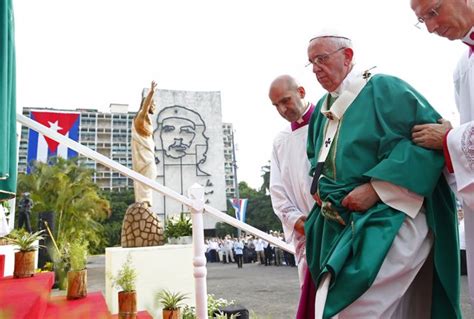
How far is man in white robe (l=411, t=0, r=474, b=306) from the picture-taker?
1414mm

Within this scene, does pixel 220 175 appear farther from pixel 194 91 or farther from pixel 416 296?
pixel 416 296

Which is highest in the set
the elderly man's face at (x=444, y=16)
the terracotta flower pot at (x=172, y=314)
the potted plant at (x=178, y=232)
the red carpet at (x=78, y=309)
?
the elderly man's face at (x=444, y=16)

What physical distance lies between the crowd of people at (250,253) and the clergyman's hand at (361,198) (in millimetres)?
16151

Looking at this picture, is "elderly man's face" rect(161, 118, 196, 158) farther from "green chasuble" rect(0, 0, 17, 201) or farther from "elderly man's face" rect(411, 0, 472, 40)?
"elderly man's face" rect(411, 0, 472, 40)

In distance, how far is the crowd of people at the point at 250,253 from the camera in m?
19.4

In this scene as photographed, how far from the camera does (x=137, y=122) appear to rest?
6.18 meters

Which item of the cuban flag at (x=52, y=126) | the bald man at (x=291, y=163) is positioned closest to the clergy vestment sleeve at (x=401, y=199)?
the bald man at (x=291, y=163)

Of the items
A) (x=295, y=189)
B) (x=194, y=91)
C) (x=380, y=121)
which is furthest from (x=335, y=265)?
(x=194, y=91)

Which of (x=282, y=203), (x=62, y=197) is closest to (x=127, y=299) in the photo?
(x=282, y=203)

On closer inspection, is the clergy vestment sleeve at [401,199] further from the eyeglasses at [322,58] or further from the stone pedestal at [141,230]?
the stone pedestal at [141,230]

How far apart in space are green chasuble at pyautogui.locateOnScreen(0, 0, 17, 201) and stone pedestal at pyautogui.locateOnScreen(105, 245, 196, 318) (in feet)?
7.28

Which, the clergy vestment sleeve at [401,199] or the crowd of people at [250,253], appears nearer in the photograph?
the clergy vestment sleeve at [401,199]

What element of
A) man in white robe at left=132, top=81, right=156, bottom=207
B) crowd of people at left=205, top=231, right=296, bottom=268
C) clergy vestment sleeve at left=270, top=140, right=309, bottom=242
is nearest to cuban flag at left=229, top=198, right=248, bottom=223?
crowd of people at left=205, top=231, right=296, bottom=268

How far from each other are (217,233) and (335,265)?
48135 mm
